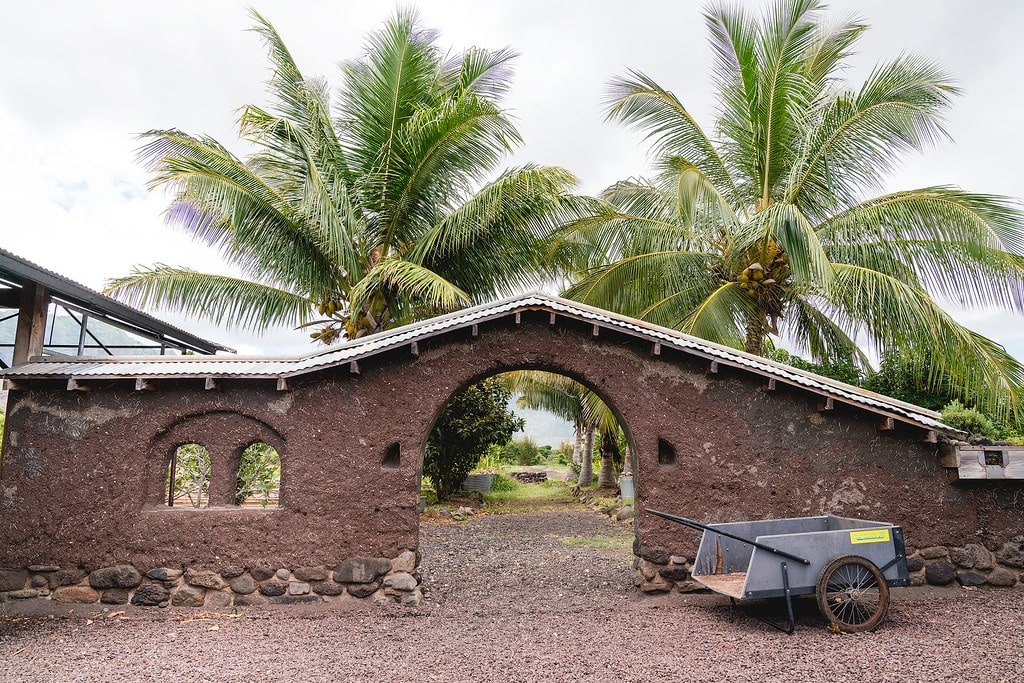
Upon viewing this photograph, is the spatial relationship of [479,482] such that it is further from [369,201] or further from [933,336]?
[933,336]

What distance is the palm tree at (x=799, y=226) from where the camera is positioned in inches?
364

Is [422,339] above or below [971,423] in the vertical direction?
above

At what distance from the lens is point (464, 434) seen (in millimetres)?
17391

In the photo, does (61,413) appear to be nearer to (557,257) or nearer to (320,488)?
(320,488)

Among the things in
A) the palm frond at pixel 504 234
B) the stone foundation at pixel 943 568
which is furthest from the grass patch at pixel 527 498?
the stone foundation at pixel 943 568

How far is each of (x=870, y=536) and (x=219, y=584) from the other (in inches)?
284

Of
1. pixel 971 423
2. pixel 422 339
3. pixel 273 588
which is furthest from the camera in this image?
pixel 971 423

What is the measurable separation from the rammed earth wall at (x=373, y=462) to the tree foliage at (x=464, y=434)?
30.3 feet

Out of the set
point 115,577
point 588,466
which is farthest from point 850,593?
point 588,466

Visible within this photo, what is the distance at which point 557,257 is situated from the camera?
1191cm

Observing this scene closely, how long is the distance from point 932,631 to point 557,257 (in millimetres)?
7737

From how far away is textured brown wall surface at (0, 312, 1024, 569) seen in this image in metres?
7.62

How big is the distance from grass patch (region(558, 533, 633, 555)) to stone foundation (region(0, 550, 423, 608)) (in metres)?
5.16

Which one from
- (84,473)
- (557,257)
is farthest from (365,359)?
(557,257)
